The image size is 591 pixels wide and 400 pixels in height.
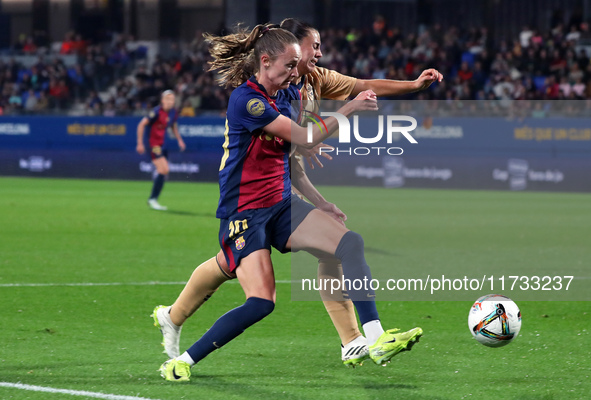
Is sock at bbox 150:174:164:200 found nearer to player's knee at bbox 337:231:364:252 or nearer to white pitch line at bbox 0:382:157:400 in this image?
white pitch line at bbox 0:382:157:400

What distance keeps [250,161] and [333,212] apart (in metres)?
0.75

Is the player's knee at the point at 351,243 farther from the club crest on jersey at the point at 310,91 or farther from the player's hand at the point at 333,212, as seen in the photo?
the club crest on jersey at the point at 310,91

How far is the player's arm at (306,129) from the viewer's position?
4707 mm

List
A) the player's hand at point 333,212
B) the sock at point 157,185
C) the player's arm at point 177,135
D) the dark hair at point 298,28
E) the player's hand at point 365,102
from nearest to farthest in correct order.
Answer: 1. the player's hand at point 365,102
2. the dark hair at point 298,28
3. the player's hand at point 333,212
4. the sock at point 157,185
5. the player's arm at point 177,135

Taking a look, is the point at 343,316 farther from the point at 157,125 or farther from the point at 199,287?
the point at 157,125

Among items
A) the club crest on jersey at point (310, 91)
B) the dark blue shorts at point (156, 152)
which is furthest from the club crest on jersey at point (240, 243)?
the dark blue shorts at point (156, 152)

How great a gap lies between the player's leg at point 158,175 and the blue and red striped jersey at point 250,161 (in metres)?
11.9

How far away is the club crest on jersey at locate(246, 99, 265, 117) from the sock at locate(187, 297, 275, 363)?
946mm

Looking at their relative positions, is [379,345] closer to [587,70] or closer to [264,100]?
[264,100]

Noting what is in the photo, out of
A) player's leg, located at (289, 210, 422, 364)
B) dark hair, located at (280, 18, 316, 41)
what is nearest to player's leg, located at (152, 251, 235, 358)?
player's leg, located at (289, 210, 422, 364)

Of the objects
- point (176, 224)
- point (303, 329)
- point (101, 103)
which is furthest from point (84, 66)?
point (303, 329)

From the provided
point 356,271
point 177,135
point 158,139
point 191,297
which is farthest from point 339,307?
point 177,135

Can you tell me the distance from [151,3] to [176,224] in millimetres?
25562

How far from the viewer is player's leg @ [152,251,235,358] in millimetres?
5074
